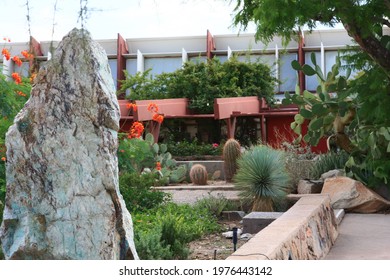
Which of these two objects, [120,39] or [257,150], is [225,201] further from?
[120,39]

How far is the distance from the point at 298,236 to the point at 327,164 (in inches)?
244

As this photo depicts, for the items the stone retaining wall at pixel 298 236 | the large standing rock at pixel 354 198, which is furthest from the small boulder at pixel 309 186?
the stone retaining wall at pixel 298 236

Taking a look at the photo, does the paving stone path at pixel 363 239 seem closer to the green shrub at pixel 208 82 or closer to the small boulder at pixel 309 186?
the small boulder at pixel 309 186

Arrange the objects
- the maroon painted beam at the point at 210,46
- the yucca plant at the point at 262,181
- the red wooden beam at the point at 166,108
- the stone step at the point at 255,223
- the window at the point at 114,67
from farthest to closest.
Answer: the maroon painted beam at the point at 210,46 < the window at the point at 114,67 < the red wooden beam at the point at 166,108 < the yucca plant at the point at 262,181 < the stone step at the point at 255,223

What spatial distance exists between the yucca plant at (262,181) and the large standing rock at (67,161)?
4.94 m

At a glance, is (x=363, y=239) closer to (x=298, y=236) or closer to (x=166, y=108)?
(x=298, y=236)

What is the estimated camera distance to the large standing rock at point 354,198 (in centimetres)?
805

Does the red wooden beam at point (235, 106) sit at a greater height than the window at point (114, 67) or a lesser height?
lesser

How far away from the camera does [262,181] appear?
809cm

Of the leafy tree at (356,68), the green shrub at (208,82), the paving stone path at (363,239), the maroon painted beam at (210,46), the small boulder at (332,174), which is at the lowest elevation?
the paving stone path at (363,239)

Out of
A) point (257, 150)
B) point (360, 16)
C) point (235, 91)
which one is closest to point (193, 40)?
point (235, 91)

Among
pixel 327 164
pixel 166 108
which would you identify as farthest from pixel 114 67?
pixel 327 164

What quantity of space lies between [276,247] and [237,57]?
19446 mm

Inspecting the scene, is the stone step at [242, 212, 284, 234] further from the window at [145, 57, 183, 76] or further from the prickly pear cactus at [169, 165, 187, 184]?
the window at [145, 57, 183, 76]
